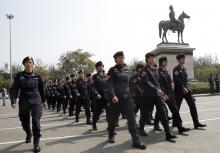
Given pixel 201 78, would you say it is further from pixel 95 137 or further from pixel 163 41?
pixel 95 137

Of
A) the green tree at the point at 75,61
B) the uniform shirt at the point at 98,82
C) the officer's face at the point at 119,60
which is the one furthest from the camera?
the green tree at the point at 75,61

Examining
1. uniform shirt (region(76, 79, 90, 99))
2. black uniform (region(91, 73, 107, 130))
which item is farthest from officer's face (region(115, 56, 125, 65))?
uniform shirt (region(76, 79, 90, 99))

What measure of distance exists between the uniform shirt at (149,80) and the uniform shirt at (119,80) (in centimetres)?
61

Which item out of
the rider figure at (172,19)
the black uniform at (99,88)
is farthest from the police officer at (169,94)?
the rider figure at (172,19)

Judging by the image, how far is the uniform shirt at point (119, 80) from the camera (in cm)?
762

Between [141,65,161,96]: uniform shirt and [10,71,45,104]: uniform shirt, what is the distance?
7.57ft

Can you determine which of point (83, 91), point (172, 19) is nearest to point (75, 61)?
point (172, 19)

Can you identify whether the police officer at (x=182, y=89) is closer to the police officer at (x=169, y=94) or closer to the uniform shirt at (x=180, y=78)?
the uniform shirt at (x=180, y=78)

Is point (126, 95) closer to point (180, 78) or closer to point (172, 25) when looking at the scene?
point (180, 78)

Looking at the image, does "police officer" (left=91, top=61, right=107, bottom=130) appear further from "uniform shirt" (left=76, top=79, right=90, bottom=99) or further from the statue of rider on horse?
the statue of rider on horse

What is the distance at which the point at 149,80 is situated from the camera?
27.0 feet

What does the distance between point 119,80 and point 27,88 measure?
191cm

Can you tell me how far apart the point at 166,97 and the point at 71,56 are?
7344 centimetres

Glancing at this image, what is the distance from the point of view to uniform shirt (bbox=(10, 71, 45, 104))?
→ 7.57 m
